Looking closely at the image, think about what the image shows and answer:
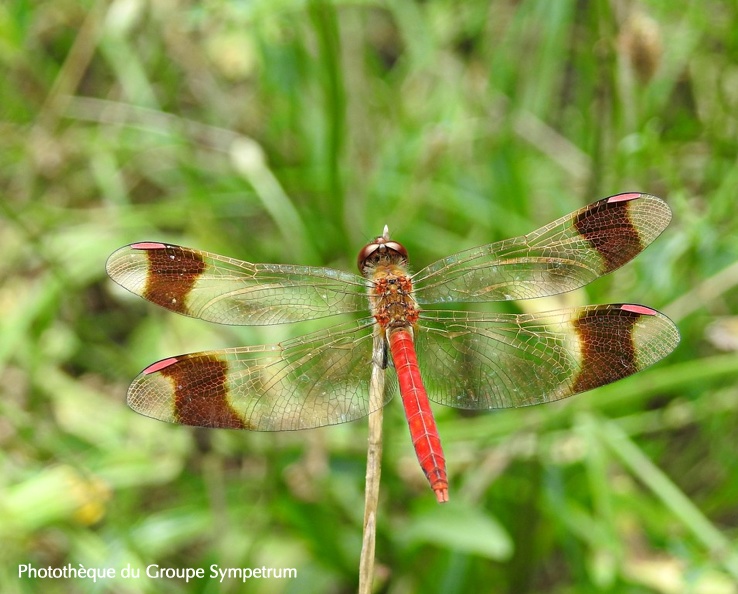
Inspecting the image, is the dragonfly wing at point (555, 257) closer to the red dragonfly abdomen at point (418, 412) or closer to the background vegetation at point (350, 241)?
the red dragonfly abdomen at point (418, 412)

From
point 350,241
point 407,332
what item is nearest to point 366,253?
point 407,332

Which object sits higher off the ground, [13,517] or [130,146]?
[130,146]

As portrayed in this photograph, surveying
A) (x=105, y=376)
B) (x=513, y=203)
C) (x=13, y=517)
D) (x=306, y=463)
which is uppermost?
(x=513, y=203)

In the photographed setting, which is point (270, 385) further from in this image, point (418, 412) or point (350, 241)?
point (350, 241)

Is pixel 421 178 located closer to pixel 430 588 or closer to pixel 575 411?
pixel 575 411

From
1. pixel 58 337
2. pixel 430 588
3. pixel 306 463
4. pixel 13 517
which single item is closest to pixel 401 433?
pixel 306 463

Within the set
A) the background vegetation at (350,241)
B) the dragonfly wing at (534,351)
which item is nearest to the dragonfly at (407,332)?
the dragonfly wing at (534,351)

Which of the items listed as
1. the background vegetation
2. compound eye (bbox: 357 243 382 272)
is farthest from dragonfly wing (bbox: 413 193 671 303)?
the background vegetation
